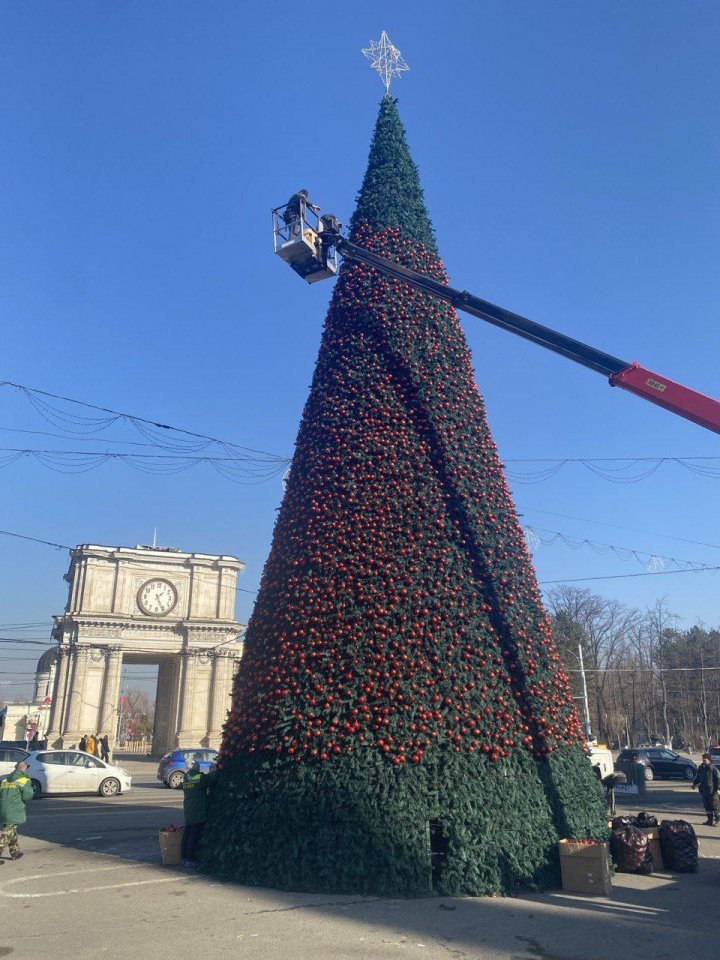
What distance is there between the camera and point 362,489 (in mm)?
9414

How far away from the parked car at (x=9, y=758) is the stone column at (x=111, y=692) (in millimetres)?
17740

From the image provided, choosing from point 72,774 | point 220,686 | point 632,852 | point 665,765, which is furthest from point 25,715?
point 632,852

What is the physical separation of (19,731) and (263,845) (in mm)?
52400

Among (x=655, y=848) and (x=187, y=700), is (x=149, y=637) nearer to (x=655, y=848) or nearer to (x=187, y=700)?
(x=187, y=700)

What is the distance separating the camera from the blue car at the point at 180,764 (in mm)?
25219

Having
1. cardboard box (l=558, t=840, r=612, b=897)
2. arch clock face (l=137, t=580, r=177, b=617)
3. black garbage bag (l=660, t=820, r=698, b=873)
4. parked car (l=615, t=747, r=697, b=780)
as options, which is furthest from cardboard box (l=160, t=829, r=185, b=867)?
arch clock face (l=137, t=580, r=177, b=617)

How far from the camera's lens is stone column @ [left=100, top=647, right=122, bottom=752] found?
130 feet

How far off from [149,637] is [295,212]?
114 ft

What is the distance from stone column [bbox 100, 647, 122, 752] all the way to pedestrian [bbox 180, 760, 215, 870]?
110 feet

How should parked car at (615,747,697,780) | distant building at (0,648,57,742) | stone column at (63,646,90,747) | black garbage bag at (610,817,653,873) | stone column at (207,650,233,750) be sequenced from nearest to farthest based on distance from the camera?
1. black garbage bag at (610,817,653,873)
2. parked car at (615,747,697,780)
3. stone column at (63,646,90,747)
4. stone column at (207,650,233,750)
5. distant building at (0,648,57,742)

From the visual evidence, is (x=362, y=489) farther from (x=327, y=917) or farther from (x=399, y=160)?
(x=399, y=160)

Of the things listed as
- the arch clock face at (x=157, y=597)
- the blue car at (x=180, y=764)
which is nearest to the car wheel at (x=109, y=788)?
the blue car at (x=180, y=764)

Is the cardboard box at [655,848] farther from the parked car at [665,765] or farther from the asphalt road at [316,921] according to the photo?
the parked car at [665,765]

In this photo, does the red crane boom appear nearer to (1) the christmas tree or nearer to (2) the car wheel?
(1) the christmas tree
